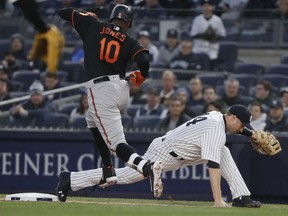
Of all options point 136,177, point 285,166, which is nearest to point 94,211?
point 136,177

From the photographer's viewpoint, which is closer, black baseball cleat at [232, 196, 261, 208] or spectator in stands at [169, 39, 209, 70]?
black baseball cleat at [232, 196, 261, 208]

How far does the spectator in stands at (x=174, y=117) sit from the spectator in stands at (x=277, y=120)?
122 cm

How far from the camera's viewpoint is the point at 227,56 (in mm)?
17938

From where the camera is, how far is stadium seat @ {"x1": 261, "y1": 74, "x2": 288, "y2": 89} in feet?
56.1

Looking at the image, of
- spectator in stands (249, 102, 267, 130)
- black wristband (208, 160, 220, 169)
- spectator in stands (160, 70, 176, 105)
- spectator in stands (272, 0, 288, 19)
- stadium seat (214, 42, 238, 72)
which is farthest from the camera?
spectator in stands (272, 0, 288, 19)

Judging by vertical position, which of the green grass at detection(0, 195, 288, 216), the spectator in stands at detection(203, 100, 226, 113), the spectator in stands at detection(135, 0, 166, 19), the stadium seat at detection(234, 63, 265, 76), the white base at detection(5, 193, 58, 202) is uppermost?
the spectator in stands at detection(135, 0, 166, 19)

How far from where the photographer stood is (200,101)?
16.5 metres

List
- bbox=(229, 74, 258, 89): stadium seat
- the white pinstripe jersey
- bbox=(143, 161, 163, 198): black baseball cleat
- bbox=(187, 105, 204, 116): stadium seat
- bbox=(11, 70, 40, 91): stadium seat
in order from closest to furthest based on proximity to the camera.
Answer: bbox=(143, 161, 163, 198): black baseball cleat, the white pinstripe jersey, bbox=(187, 105, 204, 116): stadium seat, bbox=(229, 74, 258, 89): stadium seat, bbox=(11, 70, 40, 91): stadium seat

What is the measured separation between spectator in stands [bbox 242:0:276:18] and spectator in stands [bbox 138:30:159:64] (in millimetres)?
1700

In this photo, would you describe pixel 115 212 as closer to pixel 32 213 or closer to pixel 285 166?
pixel 32 213

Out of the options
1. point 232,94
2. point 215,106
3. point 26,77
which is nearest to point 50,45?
point 215,106

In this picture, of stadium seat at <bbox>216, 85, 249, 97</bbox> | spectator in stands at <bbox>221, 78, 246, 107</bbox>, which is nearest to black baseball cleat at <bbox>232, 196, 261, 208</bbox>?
spectator in stands at <bbox>221, 78, 246, 107</bbox>

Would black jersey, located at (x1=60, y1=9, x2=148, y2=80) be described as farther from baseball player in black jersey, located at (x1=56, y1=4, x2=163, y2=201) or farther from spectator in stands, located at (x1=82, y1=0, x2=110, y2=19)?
spectator in stands, located at (x1=82, y1=0, x2=110, y2=19)

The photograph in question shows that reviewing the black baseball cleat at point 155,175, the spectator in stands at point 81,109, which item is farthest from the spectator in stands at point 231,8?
the black baseball cleat at point 155,175
